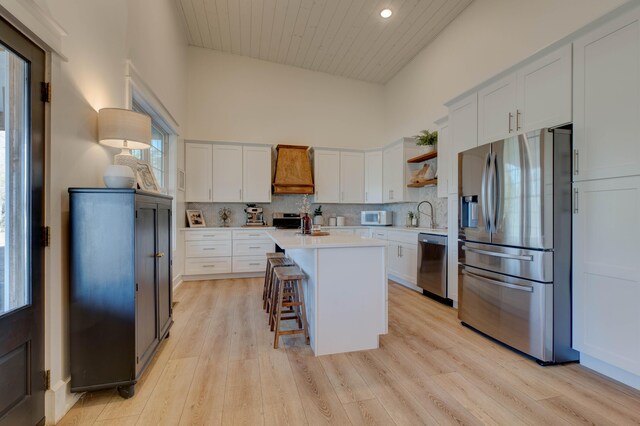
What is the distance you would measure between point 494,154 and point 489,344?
1.66m

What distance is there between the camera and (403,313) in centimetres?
319

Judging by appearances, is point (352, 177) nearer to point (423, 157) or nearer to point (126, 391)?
point (423, 157)

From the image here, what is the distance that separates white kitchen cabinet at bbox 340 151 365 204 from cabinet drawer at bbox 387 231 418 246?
1.20 meters

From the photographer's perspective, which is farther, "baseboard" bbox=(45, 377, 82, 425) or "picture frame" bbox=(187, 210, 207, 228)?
"picture frame" bbox=(187, 210, 207, 228)

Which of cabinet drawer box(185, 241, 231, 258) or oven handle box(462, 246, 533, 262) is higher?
oven handle box(462, 246, 533, 262)

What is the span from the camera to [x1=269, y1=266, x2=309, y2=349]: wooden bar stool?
2.38 meters

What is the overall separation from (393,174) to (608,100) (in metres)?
3.16

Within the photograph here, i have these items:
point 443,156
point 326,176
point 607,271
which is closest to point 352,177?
point 326,176

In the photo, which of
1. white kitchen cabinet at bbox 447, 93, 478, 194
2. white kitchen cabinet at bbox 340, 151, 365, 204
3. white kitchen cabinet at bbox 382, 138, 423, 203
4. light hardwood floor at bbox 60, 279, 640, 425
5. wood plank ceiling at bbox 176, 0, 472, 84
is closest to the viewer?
light hardwood floor at bbox 60, 279, 640, 425

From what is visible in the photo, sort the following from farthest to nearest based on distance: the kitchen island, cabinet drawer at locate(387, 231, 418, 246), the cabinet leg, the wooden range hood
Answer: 1. the wooden range hood
2. cabinet drawer at locate(387, 231, 418, 246)
3. the kitchen island
4. the cabinet leg

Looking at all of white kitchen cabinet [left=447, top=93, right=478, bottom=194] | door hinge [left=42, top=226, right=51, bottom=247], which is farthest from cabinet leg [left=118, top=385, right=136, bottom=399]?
white kitchen cabinet [left=447, top=93, right=478, bottom=194]

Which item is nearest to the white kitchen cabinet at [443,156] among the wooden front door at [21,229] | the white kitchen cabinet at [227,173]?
the white kitchen cabinet at [227,173]

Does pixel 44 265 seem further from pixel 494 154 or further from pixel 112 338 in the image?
pixel 494 154

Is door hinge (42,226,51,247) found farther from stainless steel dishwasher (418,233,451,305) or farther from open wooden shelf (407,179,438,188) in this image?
open wooden shelf (407,179,438,188)
